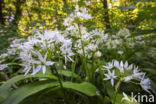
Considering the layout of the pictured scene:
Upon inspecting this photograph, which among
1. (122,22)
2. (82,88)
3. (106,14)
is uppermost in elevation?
(106,14)

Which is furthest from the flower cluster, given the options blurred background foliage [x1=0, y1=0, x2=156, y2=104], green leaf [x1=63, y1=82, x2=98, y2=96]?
blurred background foliage [x1=0, y1=0, x2=156, y2=104]

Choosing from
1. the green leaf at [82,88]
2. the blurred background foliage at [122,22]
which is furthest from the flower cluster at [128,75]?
the blurred background foliage at [122,22]

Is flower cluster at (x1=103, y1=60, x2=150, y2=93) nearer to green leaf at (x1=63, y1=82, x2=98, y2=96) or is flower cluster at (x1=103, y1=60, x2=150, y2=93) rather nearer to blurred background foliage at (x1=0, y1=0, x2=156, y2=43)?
green leaf at (x1=63, y1=82, x2=98, y2=96)

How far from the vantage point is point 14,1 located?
8.22 metres

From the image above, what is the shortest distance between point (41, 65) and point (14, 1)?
9.19 meters

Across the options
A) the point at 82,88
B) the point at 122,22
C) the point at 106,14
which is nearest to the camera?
the point at 82,88

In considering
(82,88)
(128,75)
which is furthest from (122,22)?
(82,88)

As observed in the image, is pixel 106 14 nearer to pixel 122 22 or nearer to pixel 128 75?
pixel 122 22

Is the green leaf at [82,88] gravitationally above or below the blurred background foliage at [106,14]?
below

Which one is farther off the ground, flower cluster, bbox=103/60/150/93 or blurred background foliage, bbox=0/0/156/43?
blurred background foliage, bbox=0/0/156/43

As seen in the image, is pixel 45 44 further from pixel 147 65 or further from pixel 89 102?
pixel 147 65

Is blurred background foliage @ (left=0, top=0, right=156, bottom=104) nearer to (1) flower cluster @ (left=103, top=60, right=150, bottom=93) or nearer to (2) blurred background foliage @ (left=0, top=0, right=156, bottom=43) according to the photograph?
(2) blurred background foliage @ (left=0, top=0, right=156, bottom=43)

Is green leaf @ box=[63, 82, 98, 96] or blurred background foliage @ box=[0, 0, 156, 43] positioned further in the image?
blurred background foliage @ box=[0, 0, 156, 43]

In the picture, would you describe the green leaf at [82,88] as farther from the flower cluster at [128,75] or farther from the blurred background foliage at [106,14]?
the blurred background foliage at [106,14]
